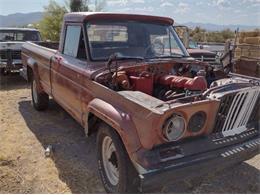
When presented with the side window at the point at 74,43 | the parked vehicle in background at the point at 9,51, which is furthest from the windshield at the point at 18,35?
the side window at the point at 74,43

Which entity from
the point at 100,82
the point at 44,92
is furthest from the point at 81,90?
the point at 44,92

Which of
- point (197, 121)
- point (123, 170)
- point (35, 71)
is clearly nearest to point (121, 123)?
point (123, 170)

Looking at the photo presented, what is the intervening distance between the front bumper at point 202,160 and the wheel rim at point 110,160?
78 centimetres

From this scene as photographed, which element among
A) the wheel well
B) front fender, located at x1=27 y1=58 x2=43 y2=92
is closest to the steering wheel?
the wheel well

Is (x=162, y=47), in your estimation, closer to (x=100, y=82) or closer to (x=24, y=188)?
(x=100, y=82)

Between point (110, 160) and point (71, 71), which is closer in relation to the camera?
point (110, 160)

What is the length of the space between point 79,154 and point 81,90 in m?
1.08

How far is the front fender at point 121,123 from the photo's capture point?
3.05 m

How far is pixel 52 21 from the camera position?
20.5 m

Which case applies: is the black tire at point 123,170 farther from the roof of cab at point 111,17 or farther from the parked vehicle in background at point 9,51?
the parked vehicle in background at point 9,51

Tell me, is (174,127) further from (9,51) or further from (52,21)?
(52,21)

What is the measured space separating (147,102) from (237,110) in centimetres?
104

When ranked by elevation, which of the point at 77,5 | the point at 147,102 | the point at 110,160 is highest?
the point at 77,5

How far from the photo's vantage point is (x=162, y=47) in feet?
16.2
